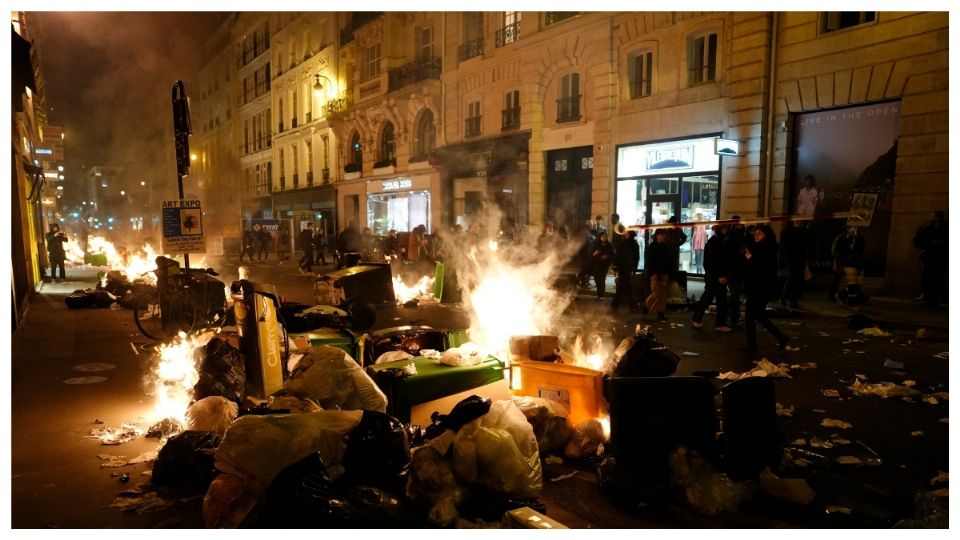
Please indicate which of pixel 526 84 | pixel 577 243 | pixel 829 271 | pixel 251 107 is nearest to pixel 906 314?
pixel 829 271

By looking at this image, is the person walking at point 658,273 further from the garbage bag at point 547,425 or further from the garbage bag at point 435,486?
the garbage bag at point 435,486

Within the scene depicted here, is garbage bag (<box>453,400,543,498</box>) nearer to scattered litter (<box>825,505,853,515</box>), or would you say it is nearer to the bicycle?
scattered litter (<box>825,505,853,515</box>)

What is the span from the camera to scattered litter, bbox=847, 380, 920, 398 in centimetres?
613

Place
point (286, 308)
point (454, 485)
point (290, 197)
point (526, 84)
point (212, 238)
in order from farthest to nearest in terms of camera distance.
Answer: point (290, 197) < point (212, 238) < point (526, 84) < point (286, 308) < point (454, 485)

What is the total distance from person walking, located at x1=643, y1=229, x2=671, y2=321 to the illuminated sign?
20.3 meters

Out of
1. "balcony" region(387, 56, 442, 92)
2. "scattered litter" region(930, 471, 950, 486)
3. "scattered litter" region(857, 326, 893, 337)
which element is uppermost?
"balcony" region(387, 56, 442, 92)

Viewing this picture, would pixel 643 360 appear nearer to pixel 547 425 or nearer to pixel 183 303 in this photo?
pixel 547 425

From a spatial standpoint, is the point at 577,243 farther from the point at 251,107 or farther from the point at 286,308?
the point at 251,107

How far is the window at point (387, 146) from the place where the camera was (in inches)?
1241

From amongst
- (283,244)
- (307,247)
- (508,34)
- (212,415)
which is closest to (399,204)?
(283,244)

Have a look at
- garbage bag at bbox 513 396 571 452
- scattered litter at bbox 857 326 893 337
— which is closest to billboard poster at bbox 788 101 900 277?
scattered litter at bbox 857 326 893 337

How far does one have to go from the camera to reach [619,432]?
3939 mm

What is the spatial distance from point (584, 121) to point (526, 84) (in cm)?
332

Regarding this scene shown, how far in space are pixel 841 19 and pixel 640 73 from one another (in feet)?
18.2
